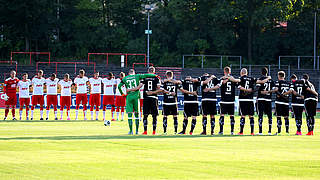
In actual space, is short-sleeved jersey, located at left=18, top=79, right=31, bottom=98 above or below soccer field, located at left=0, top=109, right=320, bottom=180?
above

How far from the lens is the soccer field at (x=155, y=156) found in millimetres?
12836

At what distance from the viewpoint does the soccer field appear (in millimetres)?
12836

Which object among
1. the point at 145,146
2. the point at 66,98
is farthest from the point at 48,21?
the point at 145,146

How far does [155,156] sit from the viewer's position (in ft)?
50.3

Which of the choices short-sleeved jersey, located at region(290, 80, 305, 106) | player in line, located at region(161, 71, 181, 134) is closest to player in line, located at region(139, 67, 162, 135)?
player in line, located at region(161, 71, 181, 134)

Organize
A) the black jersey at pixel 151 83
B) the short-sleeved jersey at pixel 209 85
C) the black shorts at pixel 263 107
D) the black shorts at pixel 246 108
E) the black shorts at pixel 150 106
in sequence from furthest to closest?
1. the black shorts at pixel 263 107
2. the black shorts at pixel 246 108
3. the short-sleeved jersey at pixel 209 85
4. the black shorts at pixel 150 106
5. the black jersey at pixel 151 83

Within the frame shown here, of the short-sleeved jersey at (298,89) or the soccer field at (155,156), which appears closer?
the soccer field at (155,156)

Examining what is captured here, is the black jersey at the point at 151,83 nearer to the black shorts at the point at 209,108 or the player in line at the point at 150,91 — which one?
the player in line at the point at 150,91

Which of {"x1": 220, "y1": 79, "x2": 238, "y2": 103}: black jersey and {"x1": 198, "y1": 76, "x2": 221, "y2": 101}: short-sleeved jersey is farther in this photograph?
{"x1": 220, "y1": 79, "x2": 238, "y2": 103}: black jersey

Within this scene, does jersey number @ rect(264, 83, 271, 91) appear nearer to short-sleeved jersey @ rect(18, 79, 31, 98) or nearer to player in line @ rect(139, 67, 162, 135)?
player in line @ rect(139, 67, 162, 135)

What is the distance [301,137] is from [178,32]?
174 ft

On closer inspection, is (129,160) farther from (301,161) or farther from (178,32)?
(178,32)

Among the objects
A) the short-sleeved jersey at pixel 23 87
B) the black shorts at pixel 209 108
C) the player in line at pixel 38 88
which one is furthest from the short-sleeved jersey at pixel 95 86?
the black shorts at pixel 209 108

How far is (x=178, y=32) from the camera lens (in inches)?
2908
